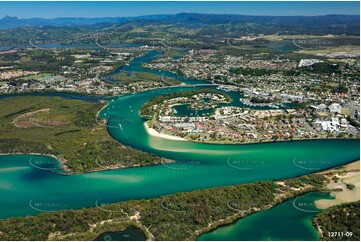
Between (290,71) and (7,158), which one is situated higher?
(290,71)

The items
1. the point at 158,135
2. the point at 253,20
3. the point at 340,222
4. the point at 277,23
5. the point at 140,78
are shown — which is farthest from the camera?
the point at 253,20

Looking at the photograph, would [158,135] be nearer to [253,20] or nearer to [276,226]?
[276,226]

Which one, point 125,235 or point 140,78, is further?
point 140,78

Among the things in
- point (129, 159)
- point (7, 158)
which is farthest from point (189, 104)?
point (7, 158)

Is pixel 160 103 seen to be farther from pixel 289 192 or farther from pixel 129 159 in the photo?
pixel 289 192

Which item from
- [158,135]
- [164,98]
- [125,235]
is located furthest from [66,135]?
[125,235]
